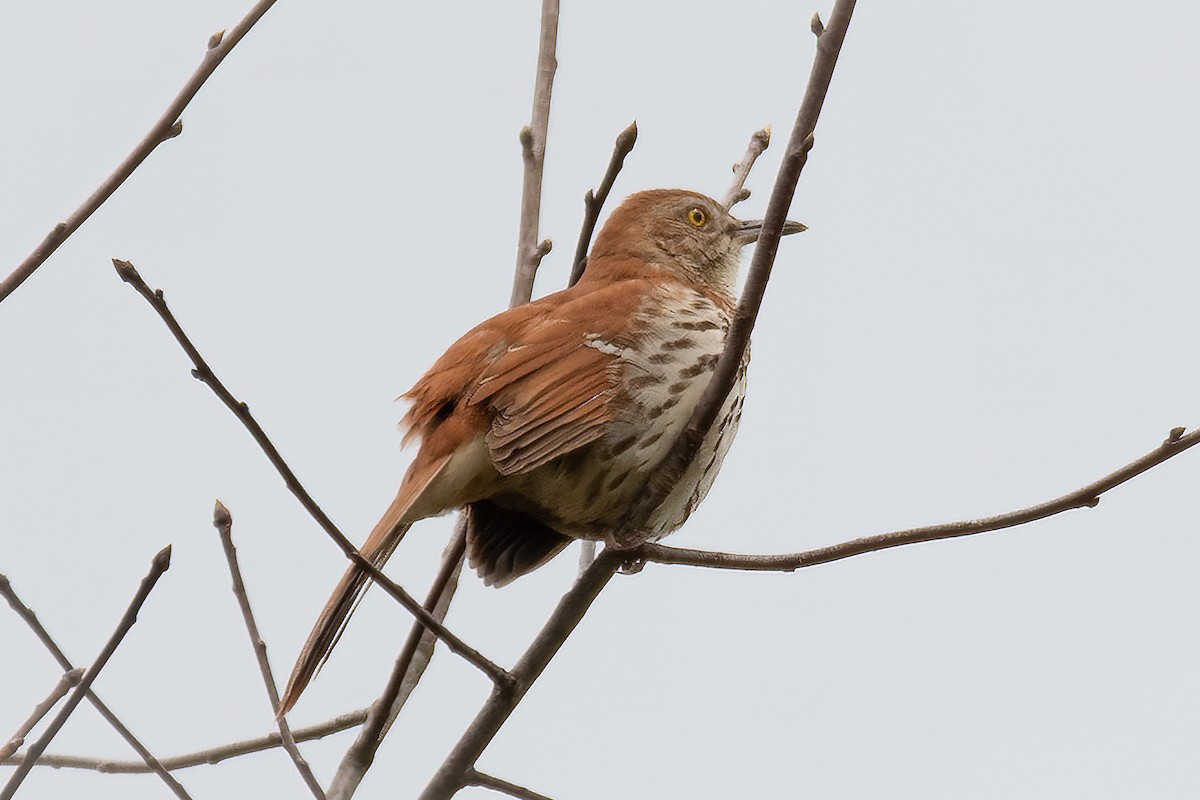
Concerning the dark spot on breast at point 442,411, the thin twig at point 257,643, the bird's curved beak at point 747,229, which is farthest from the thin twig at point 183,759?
the bird's curved beak at point 747,229

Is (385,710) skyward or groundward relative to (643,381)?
groundward

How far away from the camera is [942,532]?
10.4 ft

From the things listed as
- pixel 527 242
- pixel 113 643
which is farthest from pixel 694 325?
pixel 113 643

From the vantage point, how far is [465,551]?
452 cm

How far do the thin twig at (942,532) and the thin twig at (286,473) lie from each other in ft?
1.85

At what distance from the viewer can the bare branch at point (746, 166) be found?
559cm

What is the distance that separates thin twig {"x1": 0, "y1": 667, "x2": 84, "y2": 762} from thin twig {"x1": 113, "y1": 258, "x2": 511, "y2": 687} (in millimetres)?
519

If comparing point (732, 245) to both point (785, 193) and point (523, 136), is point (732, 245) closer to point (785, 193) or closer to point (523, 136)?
point (523, 136)

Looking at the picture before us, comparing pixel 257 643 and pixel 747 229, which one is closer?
pixel 257 643

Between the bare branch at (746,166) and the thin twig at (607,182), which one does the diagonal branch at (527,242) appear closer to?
the thin twig at (607,182)

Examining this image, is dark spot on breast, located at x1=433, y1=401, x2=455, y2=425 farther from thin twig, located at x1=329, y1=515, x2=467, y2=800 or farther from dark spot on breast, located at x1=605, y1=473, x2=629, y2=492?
thin twig, located at x1=329, y1=515, x2=467, y2=800

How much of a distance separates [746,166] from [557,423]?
1.79 m

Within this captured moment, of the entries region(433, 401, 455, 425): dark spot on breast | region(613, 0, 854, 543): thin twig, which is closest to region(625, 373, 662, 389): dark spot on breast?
region(613, 0, 854, 543): thin twig

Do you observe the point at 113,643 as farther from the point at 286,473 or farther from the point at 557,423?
the point at 557,423
